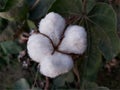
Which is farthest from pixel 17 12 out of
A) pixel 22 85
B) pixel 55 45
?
pixel 22 85

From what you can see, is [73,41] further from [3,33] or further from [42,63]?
[3,33]

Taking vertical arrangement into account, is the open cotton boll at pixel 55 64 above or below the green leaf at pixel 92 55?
above

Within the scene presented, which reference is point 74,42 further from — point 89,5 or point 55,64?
point 89,5

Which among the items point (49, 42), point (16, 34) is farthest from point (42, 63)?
point (16, 34)

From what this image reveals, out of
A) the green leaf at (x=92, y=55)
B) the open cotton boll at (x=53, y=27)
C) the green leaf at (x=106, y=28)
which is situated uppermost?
the open cotton boll at (x=53, y=27)

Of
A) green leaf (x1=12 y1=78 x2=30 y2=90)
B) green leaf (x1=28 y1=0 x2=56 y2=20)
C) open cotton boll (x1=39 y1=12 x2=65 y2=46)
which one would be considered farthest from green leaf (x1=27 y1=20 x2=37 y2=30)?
green leaf (x1=12 y1=78 x2=30 y2=90)

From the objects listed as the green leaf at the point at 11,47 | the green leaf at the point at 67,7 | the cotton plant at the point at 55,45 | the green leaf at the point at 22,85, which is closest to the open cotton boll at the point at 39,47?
the cotton plant at the point at 55,45

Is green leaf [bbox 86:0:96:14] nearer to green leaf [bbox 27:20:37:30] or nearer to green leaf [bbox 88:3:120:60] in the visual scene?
green leaf [bbox 88:3:120:60]

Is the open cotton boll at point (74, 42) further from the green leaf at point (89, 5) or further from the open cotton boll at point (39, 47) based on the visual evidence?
the green leaf at point (89, 5)
